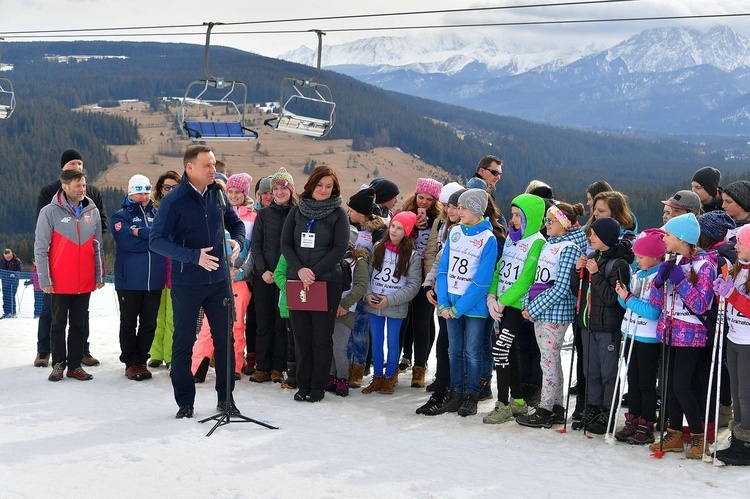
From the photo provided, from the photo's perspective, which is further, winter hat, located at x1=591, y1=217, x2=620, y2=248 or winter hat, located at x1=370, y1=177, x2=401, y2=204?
winter hat, located at x1=370, y1=177, x2=401, y2=204

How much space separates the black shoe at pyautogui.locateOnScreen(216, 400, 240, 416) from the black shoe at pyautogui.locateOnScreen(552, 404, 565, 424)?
228 centimetres

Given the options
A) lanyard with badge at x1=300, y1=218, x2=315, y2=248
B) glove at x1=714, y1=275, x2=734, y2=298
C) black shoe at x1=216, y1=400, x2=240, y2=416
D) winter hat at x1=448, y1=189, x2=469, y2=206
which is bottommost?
black shoe at x1=216, y1=400, x2=240, y2=416

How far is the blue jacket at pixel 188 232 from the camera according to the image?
19.0ft

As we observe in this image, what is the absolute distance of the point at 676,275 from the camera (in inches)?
217

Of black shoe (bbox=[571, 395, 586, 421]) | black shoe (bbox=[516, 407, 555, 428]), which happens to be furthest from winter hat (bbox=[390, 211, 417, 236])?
black shoe (bbox=[571, 395, 586, 421])

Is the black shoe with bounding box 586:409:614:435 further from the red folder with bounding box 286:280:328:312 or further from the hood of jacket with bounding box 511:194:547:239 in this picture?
the red folder with bounding box 286:280:328:312

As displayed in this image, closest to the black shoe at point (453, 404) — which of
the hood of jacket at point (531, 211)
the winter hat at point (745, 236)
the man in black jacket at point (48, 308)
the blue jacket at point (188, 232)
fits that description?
the hood of jacket at point (531, 211)

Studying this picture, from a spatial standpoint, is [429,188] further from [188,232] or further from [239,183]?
[188,232]

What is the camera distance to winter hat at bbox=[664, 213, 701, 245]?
546 centimetres

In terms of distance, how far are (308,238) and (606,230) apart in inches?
88.2

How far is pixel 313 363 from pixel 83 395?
1834 mm

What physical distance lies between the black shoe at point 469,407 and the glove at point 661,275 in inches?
68.8

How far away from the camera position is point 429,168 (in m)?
136

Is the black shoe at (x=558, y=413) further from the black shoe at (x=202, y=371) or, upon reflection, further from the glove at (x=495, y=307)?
the black shoe at (x=202, y=371)
